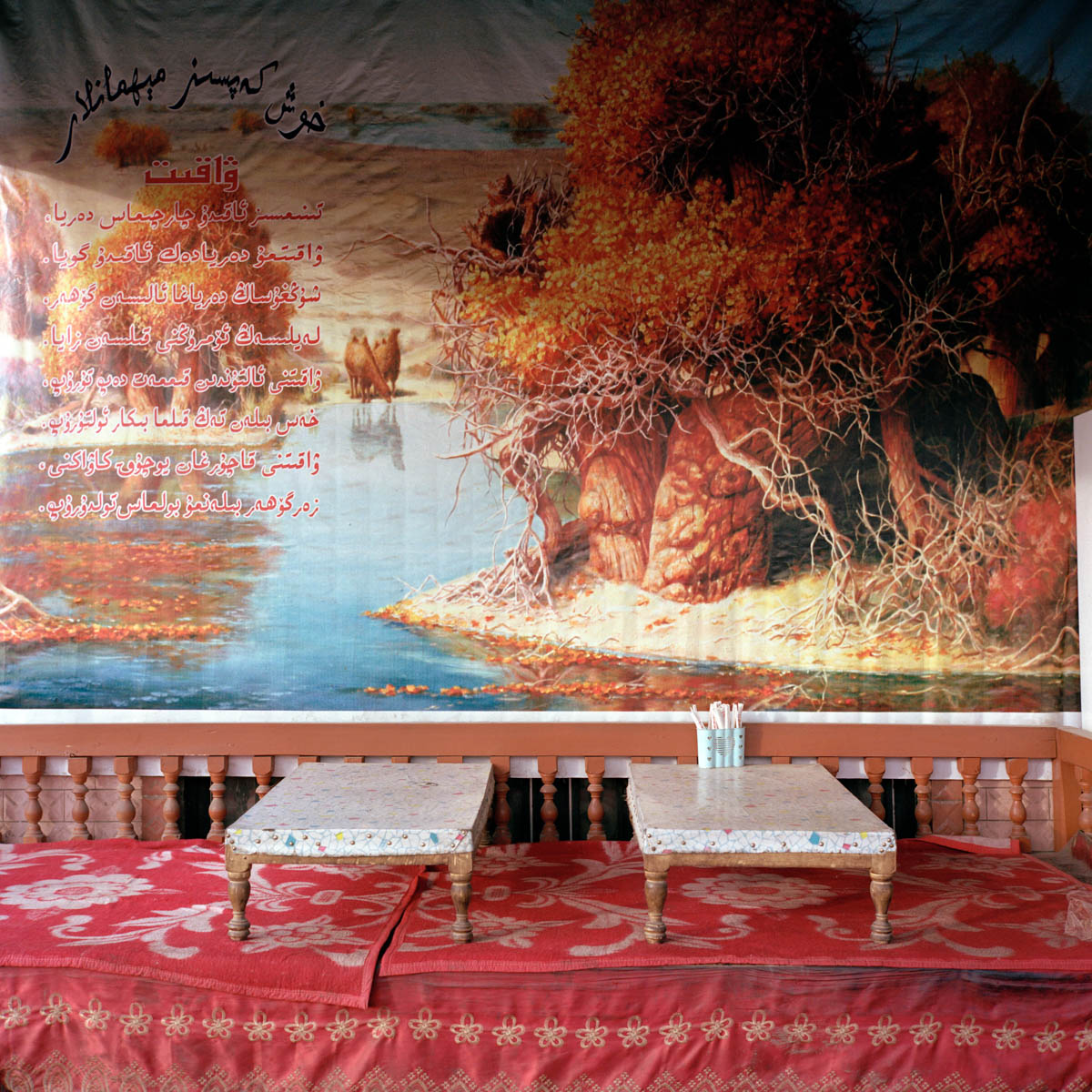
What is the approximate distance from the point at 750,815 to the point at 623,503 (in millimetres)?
1292

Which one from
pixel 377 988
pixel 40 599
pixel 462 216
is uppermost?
pixel 462 216

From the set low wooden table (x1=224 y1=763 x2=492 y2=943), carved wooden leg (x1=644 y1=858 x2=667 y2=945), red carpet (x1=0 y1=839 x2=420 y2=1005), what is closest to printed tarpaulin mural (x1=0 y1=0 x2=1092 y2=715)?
red carpet (x1=0 y1=839 x2=420 y2=1005)

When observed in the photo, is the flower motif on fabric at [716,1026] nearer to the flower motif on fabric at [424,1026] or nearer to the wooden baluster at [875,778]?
the flower motif on fabric at [424,1026]

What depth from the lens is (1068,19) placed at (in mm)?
3516

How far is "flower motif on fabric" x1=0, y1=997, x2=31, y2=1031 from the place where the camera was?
8.27 ft

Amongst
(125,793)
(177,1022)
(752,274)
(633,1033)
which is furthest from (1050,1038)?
(125,793)

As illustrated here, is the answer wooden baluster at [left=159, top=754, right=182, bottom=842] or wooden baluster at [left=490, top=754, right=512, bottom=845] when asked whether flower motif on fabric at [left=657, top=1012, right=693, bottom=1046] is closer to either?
wooden baluster at [left=490, top=754, right=512, bottom=845]

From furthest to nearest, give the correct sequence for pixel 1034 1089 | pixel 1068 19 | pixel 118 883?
pixel 1068 19 < pixel 118 883 < pixel 1034 1089

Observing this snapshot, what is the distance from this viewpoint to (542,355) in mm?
3586

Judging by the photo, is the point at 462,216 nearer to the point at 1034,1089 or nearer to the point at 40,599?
the point at 40,599

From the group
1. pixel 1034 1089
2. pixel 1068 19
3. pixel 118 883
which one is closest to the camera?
pixel 1034 1089

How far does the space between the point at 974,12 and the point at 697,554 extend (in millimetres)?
2179

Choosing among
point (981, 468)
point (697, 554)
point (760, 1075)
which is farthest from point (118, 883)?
point (981, 468)

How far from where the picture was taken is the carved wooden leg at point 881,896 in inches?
99.6
